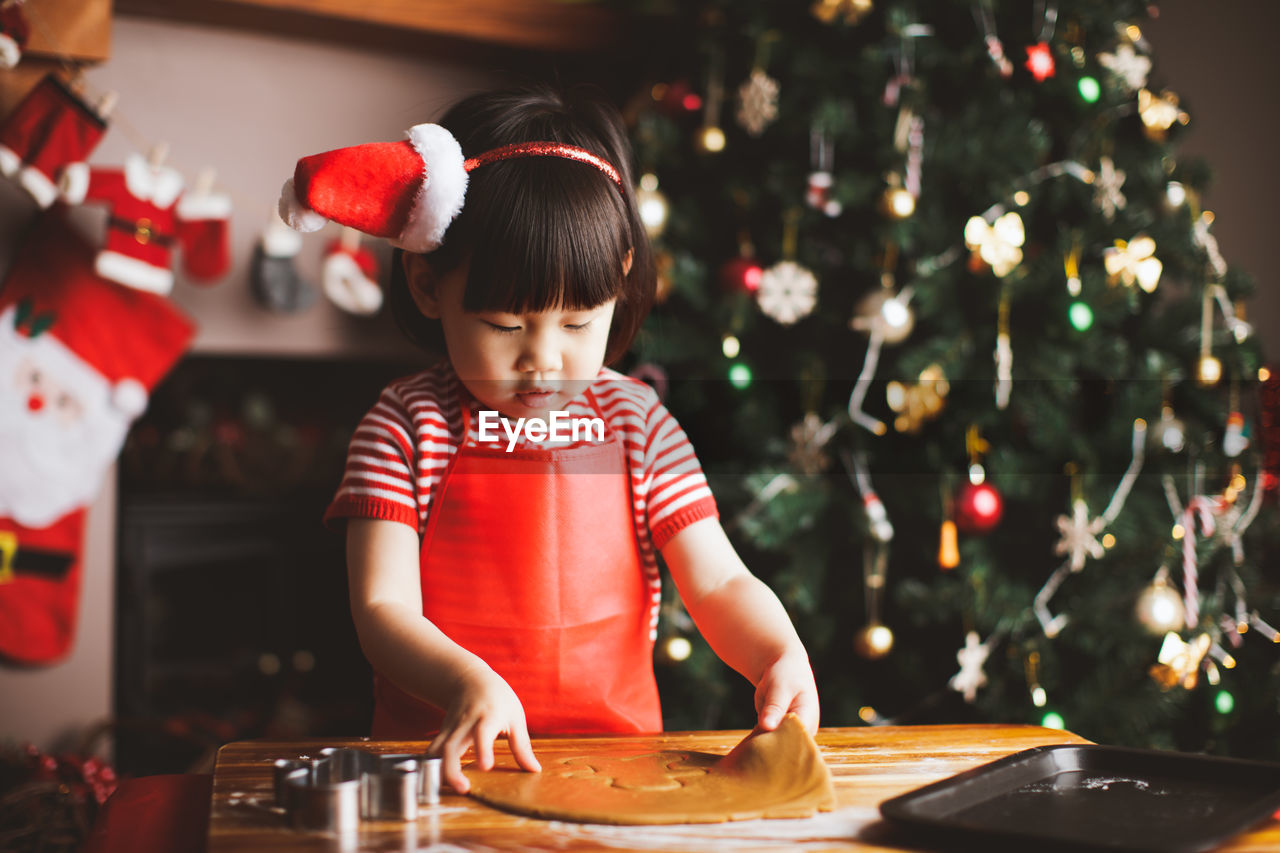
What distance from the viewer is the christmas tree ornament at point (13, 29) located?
1.57 m

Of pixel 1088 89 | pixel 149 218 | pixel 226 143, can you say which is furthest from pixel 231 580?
pixel 1088 89

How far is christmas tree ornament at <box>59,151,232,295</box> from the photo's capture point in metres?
1.75

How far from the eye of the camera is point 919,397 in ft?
5.10

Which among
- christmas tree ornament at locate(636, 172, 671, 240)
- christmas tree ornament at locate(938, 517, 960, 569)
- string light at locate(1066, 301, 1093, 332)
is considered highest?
christmas tree ornament at locate(636, 172, 671, 240)

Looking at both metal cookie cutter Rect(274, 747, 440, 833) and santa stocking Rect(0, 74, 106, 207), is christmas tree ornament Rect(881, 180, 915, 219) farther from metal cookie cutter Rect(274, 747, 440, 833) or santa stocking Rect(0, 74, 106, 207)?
santa stocking Rect(0, 74, 106, 207)

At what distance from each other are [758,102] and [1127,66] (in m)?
0.61

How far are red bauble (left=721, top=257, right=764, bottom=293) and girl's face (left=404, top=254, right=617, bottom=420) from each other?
829 mm

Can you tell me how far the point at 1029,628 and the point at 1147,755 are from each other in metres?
0.97

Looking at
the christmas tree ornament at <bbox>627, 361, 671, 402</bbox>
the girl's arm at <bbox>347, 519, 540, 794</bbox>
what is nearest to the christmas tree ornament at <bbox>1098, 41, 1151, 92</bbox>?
the christmas tree ornament at <bbox>627, 361, 671, 402</bbox>

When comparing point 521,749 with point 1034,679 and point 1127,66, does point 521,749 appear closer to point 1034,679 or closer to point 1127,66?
point 1034,679

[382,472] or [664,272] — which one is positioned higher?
[664,272]

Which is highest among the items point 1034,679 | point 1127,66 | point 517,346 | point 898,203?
point 1127,66

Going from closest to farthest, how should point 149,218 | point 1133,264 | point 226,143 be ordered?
point 1133,264, point 149,218, point 226,143

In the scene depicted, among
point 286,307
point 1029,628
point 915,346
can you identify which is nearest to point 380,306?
point 286,307
